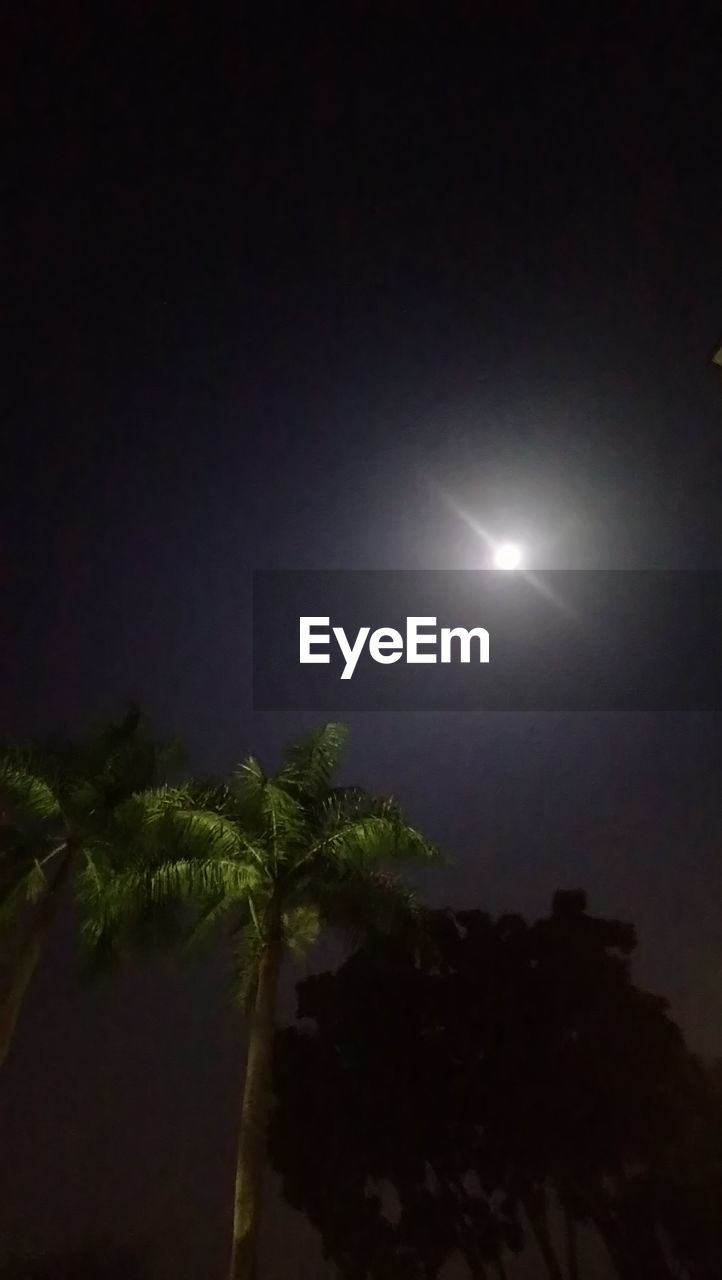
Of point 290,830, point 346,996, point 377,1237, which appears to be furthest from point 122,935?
point 377,1237

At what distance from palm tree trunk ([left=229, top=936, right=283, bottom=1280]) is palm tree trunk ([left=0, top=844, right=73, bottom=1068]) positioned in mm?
4363

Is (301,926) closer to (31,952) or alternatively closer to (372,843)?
(372,843)

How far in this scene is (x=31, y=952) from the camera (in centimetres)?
1844

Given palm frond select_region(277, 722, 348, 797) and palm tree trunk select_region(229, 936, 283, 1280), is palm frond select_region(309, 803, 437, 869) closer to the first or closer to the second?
palm frond select_region(277, 722, 348, 797)

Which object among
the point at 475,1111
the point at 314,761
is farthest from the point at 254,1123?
the point at 475,1111

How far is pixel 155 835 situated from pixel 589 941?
1136 centimetres

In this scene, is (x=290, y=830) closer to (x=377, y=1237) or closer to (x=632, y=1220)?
(x=377, y=1237)

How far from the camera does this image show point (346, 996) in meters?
23.0

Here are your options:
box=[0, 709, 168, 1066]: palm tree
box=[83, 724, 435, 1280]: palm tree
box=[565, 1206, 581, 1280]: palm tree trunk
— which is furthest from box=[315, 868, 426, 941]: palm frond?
box=[565, 1206, 581, 1280]: palm tree trunk

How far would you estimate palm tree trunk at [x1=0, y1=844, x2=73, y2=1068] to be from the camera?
1783cm

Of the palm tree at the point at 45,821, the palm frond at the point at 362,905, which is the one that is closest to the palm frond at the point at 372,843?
the palm frond at the point at 362,905

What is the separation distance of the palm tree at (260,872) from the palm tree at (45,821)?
69.1 inches

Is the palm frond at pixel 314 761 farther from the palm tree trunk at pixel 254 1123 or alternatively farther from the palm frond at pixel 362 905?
the palm tree trunk at pixel 254 1123

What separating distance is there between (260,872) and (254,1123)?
3.40 meters
